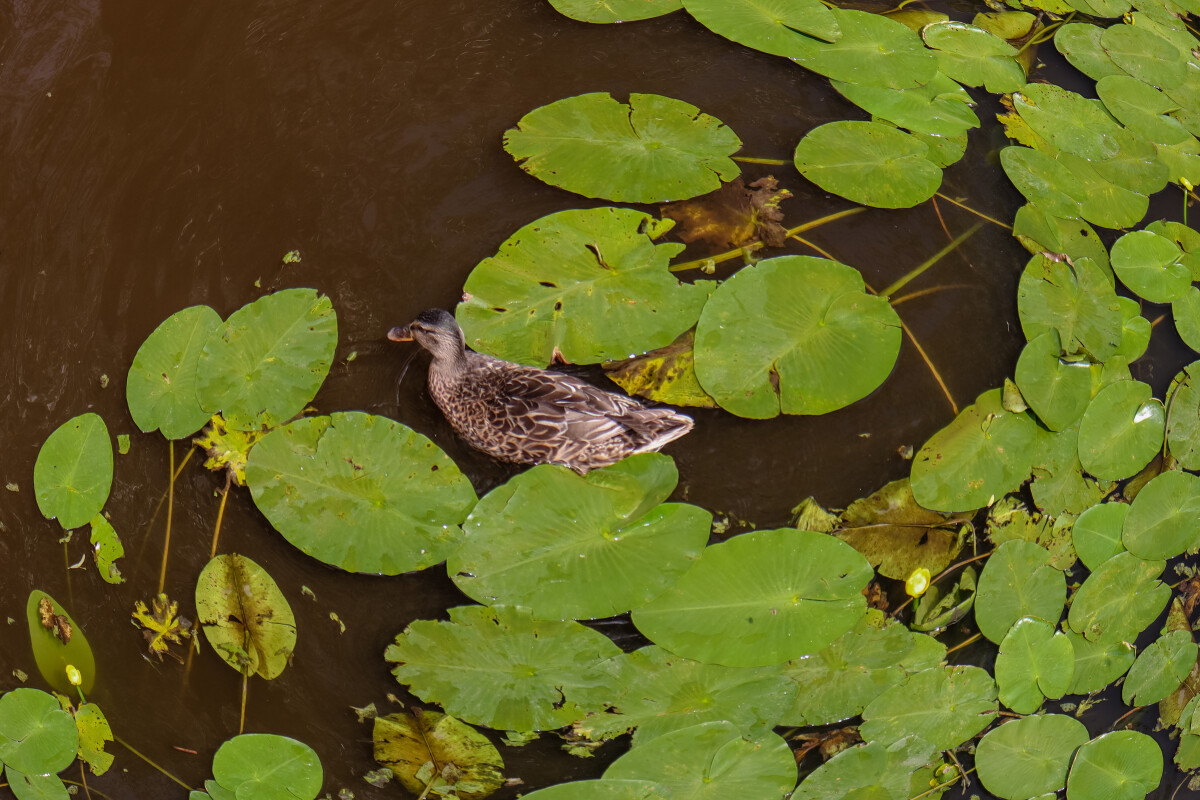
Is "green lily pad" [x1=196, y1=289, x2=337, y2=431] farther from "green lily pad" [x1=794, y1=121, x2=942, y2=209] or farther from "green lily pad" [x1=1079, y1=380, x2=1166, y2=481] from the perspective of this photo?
"green lily pad" [x1=1079, y1=380, x2=1166, y2=481]

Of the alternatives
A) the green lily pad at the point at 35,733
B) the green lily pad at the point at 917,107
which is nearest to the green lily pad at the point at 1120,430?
the green lily pad at the point at 917,107

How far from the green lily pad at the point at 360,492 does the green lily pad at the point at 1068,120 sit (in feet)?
6.52

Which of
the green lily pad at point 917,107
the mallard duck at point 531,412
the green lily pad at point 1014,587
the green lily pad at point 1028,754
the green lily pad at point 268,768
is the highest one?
the green lily pad at point 917,107

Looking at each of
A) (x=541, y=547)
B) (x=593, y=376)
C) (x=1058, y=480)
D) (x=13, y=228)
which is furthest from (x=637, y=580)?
(x=13, y=228)

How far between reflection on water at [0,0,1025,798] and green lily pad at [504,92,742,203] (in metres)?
0.06

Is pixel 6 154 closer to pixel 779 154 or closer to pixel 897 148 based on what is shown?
pixel 779 154

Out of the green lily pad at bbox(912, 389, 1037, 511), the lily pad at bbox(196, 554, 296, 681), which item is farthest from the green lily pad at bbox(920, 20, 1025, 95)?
the lily pad at bbox(196, 554, 296, 681)

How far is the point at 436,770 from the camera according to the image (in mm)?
1874

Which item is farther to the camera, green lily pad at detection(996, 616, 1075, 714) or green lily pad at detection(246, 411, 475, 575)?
green lily pad at detection(996, 616, 1075, 714)

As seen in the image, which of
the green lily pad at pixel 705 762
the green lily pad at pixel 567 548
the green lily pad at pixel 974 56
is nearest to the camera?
the green lily pad at pixel 567 548

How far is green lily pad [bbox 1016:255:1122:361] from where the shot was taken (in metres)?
2.06

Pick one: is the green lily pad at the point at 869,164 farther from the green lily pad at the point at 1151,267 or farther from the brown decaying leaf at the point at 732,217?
the green lily pad at the point at 1151,267

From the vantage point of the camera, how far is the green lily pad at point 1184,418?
2207 mm

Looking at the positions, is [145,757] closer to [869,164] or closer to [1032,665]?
[1032,665]
